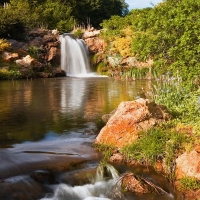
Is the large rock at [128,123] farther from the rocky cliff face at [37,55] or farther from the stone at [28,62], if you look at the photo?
the stone at [28,62]

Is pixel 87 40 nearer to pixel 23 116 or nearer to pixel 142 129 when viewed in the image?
pixel 23 116

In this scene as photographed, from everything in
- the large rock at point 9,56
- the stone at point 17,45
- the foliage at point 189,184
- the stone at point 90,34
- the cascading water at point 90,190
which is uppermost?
the stone at point 90,34

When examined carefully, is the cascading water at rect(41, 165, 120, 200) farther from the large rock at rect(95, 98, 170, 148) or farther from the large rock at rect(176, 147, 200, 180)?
the large rock at rect(95, 98, 170, 148)

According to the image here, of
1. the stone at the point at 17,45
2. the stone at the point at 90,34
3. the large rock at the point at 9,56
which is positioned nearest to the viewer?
the large rock at the point at 9,56

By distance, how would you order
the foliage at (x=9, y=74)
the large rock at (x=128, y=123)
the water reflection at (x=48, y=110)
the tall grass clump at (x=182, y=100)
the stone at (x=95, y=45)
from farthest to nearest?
1. the stone at (x=95, y=45)
2. the foliage at (x=9, y=74)
3. the water reflection at (x=48, y=110)
4. the tall grass clump at (x=182, y=100)
5. the large rock at (x=128, y=123)

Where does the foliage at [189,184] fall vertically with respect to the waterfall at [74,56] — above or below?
below

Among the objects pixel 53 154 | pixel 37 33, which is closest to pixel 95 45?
pixel 37 33

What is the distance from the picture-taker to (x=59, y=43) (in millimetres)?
35594

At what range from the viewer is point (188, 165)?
698cm

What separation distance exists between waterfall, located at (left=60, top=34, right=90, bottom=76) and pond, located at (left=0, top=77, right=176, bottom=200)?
20.1 meters

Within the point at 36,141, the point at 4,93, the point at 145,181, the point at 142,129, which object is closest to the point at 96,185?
the point at 145,181

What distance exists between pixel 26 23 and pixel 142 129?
105ft

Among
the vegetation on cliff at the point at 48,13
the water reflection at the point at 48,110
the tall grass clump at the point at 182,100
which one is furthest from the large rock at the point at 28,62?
the tall grass clump at the point at 182,100

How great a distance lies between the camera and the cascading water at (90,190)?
6473mm
